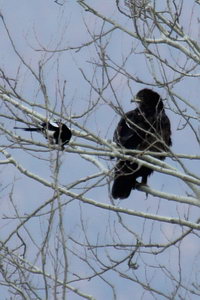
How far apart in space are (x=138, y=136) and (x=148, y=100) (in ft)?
2.69

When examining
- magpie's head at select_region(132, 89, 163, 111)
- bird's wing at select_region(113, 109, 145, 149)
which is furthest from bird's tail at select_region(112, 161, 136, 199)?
magpie's head at select_region(132, 89, 163, 111)

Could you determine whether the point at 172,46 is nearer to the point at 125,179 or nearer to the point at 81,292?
the point at 125,179

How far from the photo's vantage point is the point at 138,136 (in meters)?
9.38

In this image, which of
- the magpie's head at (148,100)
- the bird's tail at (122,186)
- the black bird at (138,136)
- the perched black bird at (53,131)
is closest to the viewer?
the perched black bird at (53,131)

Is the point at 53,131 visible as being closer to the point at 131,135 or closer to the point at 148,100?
the point at 131,135

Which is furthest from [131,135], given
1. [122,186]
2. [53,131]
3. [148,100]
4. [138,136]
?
[53,131]

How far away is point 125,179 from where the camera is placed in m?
9.62

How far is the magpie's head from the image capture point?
994 centimetres

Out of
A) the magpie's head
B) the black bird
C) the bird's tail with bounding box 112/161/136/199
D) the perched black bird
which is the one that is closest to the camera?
the perched black bird

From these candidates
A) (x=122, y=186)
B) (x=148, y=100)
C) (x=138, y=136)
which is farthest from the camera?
(x=148, y=100)

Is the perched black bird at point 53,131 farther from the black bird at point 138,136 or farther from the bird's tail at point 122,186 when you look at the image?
the bird's tail at point 122,186

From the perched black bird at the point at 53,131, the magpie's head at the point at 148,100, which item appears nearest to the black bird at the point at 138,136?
the magpie's head at the point at 148,100

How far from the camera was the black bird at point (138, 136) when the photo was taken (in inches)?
367

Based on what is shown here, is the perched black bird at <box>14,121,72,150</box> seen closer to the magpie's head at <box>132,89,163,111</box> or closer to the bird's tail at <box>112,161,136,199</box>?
the bird's tail at <box>112,161,136,199</box>
